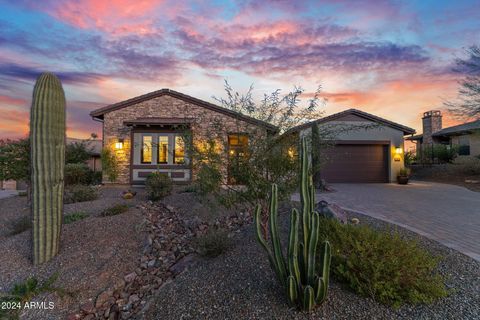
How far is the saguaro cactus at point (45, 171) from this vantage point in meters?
4.02

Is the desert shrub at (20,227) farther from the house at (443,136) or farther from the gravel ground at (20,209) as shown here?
the house at (443,136)

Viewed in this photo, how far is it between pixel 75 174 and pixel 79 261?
10285 millimetres

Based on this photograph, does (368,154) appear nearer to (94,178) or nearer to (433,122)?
(433,122)

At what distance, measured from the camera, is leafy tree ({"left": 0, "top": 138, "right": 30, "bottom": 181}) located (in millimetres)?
8633

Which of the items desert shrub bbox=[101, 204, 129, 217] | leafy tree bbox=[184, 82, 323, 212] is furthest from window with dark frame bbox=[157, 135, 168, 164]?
leafy tree bbox=[184, 82, 323, 212]

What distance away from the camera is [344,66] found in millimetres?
10758

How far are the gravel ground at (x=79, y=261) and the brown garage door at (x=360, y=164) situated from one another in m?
13.3

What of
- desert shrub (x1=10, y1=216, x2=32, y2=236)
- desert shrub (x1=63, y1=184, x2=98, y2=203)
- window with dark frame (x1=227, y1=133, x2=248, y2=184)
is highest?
window with dark frame (x1=227, y1=133, x2=248, y2=184)

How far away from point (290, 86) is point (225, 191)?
2.20 metres

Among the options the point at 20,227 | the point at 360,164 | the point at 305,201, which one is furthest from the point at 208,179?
the point at 360,164

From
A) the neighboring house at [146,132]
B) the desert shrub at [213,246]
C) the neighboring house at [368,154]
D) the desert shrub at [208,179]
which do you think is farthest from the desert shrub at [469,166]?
the desert shrub at [208,179]

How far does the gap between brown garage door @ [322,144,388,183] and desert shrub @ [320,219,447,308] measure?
43.5 feet

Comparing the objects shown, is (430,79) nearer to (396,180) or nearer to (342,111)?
(342,111)

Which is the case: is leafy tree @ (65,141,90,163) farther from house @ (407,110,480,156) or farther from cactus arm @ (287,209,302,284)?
house @ (407,110,480,156)
